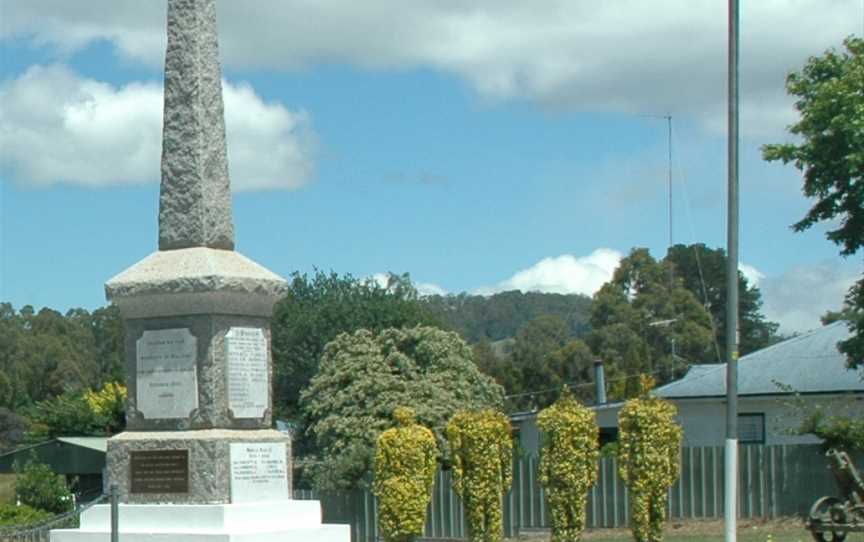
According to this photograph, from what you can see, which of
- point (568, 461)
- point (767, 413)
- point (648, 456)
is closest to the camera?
point (648, 456)

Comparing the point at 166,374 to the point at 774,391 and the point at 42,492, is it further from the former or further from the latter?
the point at 774,391

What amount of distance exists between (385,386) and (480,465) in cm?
1989

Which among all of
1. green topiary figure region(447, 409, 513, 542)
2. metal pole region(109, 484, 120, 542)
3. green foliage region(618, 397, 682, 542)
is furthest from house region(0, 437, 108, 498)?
metal pole region(109, 484, 120, 542)

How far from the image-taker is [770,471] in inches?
1321

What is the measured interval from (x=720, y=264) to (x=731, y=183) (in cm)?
7060

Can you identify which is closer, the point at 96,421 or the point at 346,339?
the point at 346,339

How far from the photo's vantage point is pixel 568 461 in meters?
24.1

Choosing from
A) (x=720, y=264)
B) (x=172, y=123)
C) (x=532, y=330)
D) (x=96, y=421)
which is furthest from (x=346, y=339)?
(x=532, y=330)

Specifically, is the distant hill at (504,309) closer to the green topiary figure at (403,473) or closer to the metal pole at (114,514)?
the green topiary figure at (403,473)

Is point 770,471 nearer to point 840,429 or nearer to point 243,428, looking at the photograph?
point 840,429

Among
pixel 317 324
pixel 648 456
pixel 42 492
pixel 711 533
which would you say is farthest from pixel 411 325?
pixel 648 456

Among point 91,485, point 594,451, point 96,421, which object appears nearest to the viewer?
point 594,451

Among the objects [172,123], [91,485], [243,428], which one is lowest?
[91,485]

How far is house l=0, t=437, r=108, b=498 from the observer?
4275 cm
